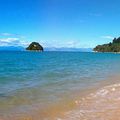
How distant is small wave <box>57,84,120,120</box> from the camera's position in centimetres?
1045

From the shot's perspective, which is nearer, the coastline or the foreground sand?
the foreground sand

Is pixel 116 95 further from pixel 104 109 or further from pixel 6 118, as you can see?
pixel 6 118

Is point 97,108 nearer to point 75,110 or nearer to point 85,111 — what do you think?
point 85,111

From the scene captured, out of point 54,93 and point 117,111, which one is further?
point 54,93

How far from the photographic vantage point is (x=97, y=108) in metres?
11.9

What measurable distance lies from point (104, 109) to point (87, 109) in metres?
0.70

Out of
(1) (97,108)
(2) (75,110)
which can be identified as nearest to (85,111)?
(2) (75,110)

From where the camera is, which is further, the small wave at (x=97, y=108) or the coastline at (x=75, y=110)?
the coastline at (x=75, y=110)

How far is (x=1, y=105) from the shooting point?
43.9 ft

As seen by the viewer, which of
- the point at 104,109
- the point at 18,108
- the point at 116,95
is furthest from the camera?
the point at 116,95

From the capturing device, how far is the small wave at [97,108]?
10445mm

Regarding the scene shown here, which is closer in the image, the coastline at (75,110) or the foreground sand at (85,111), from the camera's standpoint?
the foreground sand at (85,111)

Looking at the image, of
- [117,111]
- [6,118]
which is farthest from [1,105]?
[117,111]

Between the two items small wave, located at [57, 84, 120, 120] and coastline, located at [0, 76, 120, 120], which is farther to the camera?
coastline, located at [0, 76, 120, 120]
